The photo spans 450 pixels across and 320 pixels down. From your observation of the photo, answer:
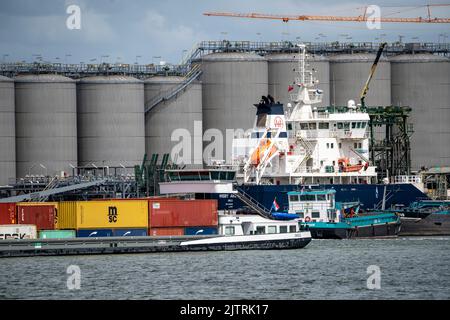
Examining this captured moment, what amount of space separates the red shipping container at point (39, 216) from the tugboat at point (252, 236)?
810 centimetres

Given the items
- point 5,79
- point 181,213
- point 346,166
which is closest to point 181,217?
point 181,213

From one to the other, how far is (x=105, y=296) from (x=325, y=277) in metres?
11.9

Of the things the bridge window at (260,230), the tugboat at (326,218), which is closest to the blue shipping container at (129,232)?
the bridge window at (260,230)

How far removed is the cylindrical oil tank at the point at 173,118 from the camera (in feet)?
371

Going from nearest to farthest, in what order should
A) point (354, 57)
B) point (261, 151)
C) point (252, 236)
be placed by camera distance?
point (252, 236) → point (261, 151) → point (354, 57)

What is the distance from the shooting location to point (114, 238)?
234ft

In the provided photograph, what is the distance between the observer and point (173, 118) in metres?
115

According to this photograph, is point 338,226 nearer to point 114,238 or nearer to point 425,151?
point 114,238

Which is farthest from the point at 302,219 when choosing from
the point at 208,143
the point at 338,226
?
the point at 208,143

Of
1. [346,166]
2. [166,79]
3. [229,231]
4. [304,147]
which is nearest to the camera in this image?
[229,231]

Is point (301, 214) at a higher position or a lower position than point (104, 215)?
lower

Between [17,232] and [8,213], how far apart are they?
269cm

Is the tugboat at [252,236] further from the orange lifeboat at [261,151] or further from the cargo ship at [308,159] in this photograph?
the orange lifeboat at [261,151]

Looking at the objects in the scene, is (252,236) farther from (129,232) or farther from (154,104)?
(154,104)
